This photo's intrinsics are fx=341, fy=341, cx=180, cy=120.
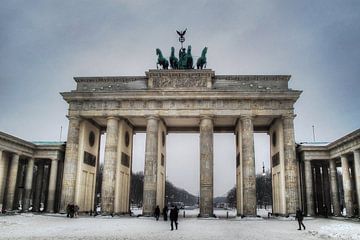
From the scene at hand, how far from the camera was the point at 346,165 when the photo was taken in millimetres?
35000

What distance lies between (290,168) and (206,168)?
8900mm

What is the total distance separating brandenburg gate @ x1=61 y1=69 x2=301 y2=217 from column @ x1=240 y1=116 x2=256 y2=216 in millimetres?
101

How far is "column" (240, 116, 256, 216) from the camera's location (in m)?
35.2

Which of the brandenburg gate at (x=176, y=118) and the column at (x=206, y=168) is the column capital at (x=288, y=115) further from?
the column at (x=206, y=168)

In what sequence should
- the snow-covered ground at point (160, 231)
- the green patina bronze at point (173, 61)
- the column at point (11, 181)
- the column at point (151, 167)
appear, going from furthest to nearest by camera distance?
the green patina bronze at point (173, 61) → the column at point (11, 181) → the column at point (151, 167) → the snow-covered ground at point (160, 231)

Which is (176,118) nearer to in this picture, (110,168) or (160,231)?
(110,168)

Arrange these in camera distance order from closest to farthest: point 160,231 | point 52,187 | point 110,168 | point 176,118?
1. point 160,231
2. point 110,168
3. point 52,187
4. point 176,118

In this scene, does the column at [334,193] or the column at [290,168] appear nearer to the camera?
the column at [290,168]

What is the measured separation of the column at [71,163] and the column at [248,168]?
18664 millimetres

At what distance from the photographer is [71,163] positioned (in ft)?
125

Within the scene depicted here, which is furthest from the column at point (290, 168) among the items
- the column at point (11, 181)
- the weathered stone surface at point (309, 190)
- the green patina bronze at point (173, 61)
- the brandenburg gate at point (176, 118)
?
the column at point (11, 181)

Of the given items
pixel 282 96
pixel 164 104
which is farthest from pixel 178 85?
pixel 282 96

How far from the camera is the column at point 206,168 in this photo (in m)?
35.4

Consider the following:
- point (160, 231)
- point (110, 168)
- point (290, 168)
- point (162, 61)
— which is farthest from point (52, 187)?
point (290, 168)
